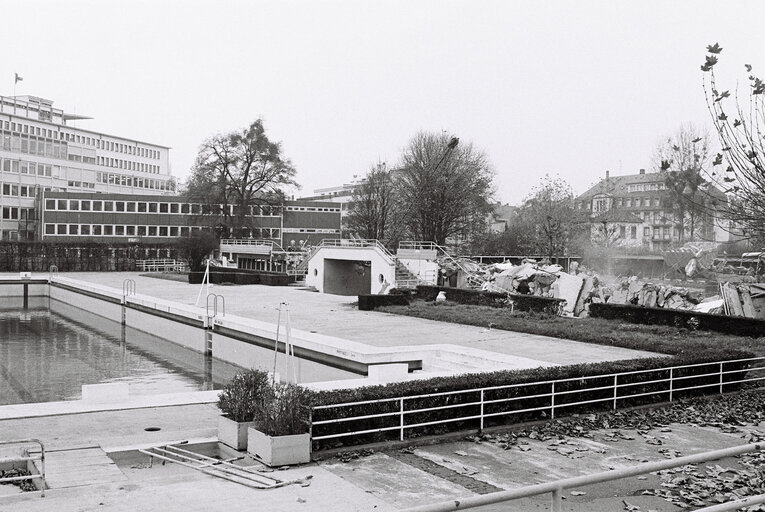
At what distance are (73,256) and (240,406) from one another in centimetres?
6974

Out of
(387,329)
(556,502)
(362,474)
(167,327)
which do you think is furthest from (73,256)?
(556,502)

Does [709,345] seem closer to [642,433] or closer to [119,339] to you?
[642,433]

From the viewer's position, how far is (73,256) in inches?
3027

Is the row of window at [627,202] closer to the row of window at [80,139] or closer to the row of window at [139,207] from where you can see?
the row of window at [139,207]

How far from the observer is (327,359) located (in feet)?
81.2

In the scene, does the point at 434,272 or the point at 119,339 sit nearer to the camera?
the point at 119,339

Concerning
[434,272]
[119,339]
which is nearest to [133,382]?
[119,339]

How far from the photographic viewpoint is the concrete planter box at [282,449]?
11820 mm

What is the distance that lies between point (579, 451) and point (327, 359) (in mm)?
12924

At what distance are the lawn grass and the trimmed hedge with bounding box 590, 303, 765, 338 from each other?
477 millimetres

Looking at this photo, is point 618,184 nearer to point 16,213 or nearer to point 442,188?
point 442,188

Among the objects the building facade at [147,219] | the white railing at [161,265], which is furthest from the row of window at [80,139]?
the white railing at [161,265]

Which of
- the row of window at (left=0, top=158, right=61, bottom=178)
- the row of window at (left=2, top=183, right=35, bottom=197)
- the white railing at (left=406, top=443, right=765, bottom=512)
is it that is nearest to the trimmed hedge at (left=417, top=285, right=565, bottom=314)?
the white railing at (left=406, top=443, right=765, bottom=512)

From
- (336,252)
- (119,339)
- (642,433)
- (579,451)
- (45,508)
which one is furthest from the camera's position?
(336,252)
